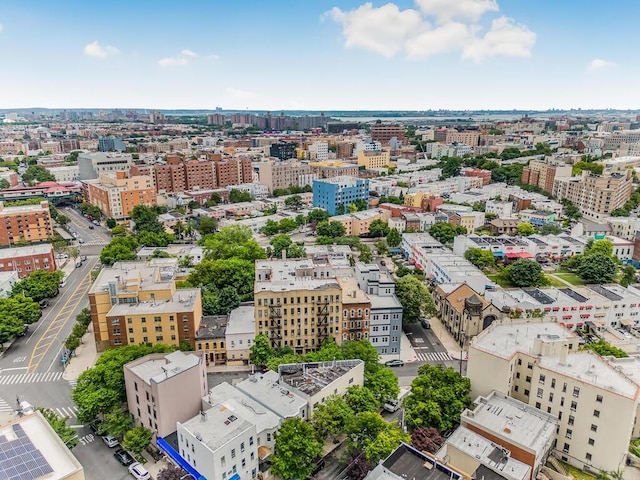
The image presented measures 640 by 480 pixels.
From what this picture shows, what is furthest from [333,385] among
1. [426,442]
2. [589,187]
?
[589,187]

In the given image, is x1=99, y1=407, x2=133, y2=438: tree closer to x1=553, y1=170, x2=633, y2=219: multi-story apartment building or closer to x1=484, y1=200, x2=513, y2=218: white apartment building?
x1=484, y1=200, x2=513, y2=218: white apartment building

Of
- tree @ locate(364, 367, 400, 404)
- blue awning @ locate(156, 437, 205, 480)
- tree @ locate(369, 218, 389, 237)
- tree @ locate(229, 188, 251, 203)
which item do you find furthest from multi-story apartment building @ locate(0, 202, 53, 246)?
tree @ locate(364, 367, 400, 404)

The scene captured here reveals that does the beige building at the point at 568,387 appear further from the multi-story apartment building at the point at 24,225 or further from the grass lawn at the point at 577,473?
the multi-story apartment building at the point at 24,225

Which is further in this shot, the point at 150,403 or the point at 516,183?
the point at 516,183

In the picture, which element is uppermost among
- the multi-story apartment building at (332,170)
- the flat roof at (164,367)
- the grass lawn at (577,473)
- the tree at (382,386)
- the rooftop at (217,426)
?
the multi-story apartment building at (332,170)

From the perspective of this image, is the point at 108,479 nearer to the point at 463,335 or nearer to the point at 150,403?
the point at 150,403

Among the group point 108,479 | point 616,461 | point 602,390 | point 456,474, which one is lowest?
point 108,479

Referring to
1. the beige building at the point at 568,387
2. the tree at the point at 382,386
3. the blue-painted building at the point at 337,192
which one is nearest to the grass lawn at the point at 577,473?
the beige building at the point at 568,387
